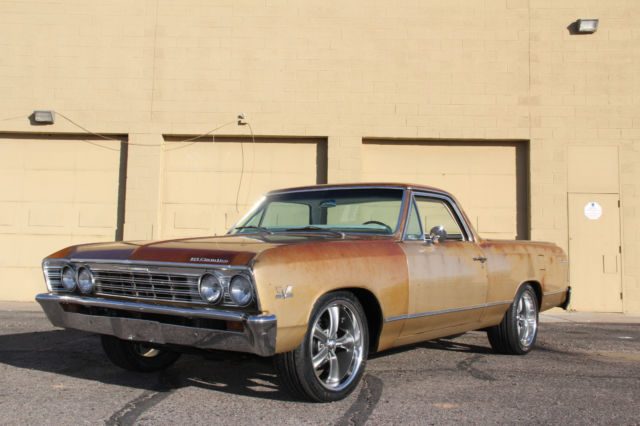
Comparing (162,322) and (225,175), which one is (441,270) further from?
(225,175)

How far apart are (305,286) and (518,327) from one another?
116 inches

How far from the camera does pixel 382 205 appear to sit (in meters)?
4.68

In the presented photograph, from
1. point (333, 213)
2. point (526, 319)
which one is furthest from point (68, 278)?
point (526, 319)

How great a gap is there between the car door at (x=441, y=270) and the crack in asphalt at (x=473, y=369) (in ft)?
1.22

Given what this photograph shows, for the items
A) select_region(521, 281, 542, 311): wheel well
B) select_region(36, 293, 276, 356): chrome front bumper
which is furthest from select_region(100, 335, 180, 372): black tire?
select_region(521, 281, 542, 311): wheel well

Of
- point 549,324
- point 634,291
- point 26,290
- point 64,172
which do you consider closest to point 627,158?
point 634,291

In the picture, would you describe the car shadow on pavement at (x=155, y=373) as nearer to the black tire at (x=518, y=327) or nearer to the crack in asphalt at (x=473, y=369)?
the crack in asphalt at (x=473, y=369)

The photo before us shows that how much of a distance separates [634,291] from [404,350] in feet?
23.7

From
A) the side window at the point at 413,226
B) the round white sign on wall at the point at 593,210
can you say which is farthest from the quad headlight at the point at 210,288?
the round white sign on wall at the point at 593,210

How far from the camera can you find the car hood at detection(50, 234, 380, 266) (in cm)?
323

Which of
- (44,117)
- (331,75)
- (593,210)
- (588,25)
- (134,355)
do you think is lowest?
(134,355)

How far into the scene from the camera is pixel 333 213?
15.3 ft

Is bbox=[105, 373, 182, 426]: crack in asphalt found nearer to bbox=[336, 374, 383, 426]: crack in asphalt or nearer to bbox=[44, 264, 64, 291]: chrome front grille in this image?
bbox=[44, 264, 64, 291]: chrome front grille

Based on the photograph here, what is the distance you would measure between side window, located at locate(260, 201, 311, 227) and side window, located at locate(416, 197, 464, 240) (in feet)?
3.06
